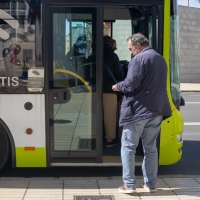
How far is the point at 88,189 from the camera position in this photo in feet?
19.3

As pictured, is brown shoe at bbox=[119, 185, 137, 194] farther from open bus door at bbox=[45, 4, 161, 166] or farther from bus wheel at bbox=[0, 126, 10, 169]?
bus wheel at bbox=[0, 126, 10, 169]

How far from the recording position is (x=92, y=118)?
20.8 feet

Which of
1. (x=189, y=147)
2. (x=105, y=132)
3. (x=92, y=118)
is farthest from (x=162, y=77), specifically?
(x=189, y=147)

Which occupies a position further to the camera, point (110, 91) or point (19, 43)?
point (110, 91)

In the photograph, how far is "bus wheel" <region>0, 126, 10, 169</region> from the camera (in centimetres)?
632

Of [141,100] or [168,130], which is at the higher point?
[141,100]

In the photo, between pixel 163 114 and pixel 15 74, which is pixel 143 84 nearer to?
pixel 163 114

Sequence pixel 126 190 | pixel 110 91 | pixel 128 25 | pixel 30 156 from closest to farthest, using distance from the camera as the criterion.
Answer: pixel 126 190 → pixel 30 156 → pixel 110 91 → pixel 128 25

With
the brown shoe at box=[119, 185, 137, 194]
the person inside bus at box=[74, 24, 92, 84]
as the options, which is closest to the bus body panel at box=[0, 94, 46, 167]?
the person inside bus at box=[74, 24, 92, 84]

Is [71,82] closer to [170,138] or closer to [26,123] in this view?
A: [26,123]

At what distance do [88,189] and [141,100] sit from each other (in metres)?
1.35

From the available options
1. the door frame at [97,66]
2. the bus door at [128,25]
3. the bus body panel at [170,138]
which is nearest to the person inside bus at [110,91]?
the bus door at [128,25]

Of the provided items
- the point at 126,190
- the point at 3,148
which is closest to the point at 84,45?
the point at 3,148

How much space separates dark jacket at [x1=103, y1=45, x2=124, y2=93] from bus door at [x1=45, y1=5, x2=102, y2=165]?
0.56 metres
